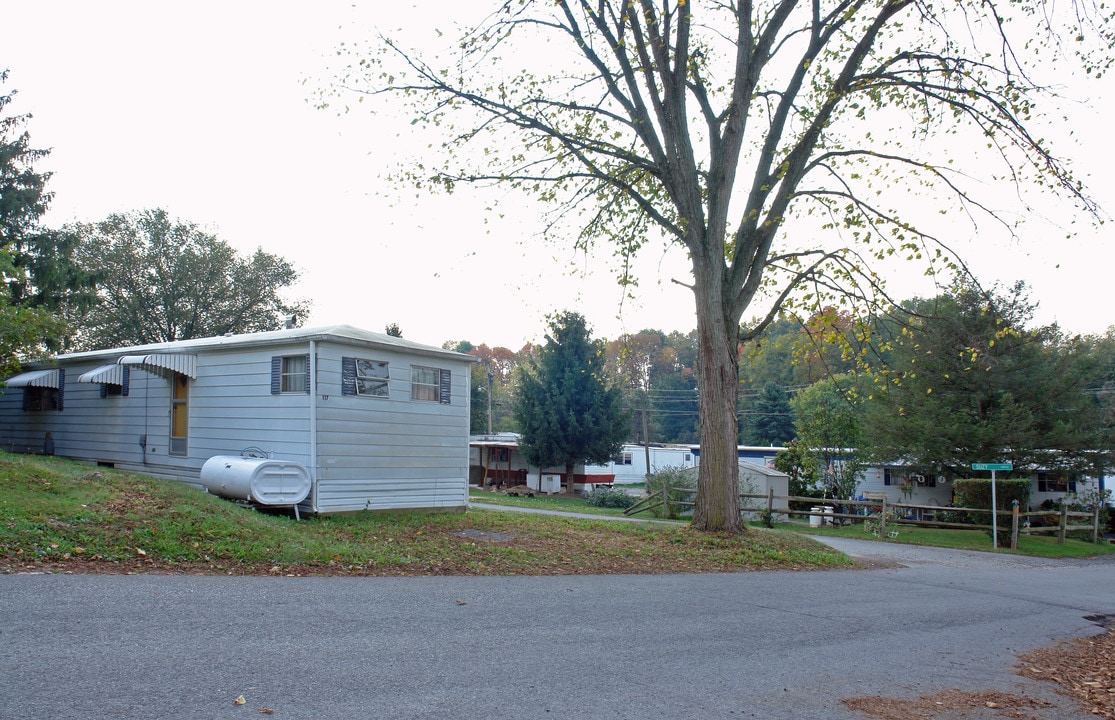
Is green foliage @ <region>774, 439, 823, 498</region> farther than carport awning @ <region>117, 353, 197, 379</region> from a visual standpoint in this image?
Yes

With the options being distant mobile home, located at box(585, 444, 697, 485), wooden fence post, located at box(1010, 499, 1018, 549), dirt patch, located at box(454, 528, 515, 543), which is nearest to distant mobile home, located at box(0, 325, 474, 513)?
dirt patch, located at box(454, 528, 515, 543)

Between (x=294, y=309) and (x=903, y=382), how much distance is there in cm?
2880

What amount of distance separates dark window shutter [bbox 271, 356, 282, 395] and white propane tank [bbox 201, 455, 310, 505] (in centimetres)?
140

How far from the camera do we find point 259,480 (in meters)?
12.9

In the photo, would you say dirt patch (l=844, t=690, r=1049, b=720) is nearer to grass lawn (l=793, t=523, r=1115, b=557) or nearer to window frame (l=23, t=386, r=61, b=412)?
grass lawn (l=793, t=523, r=1115, b=557)

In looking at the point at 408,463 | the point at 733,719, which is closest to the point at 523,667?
the point at 733,719

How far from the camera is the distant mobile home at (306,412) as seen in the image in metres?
13.9

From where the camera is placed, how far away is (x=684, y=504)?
23.8 meters

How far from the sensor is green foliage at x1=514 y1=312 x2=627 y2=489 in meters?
36.8

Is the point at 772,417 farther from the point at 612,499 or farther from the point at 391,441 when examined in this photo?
the point at 391,441

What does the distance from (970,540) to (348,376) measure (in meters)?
15.9

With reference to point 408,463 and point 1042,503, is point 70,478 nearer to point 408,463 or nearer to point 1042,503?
point 408,463

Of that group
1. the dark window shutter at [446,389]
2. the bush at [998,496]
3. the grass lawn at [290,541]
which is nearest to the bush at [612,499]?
the bush at [998,496]

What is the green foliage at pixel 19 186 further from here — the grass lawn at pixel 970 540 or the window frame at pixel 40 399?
the grass lawn at pixel 970 540
